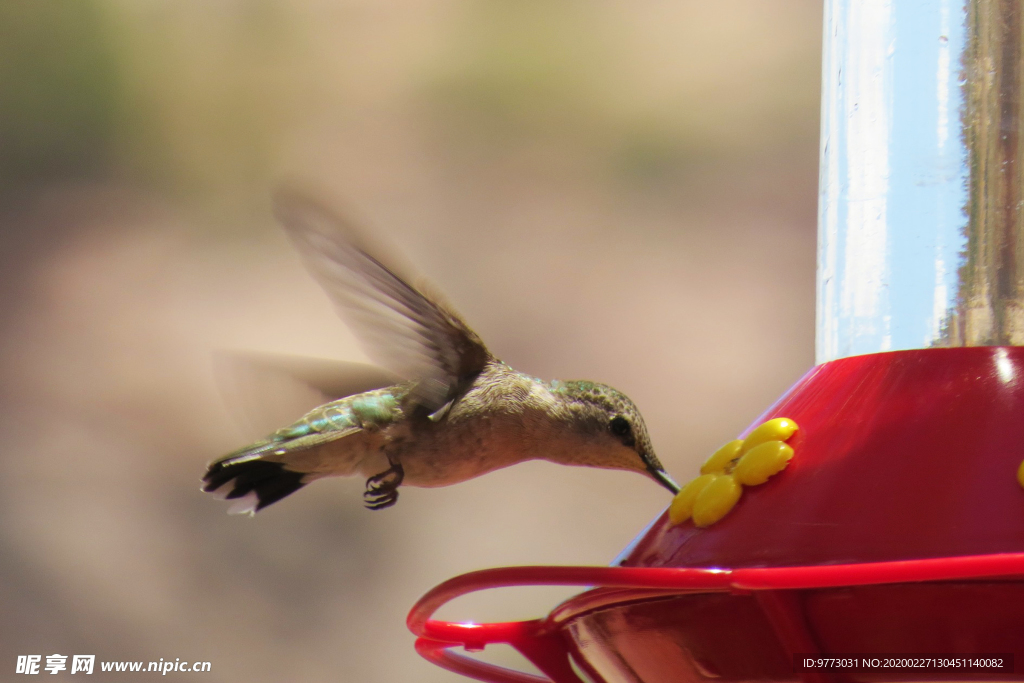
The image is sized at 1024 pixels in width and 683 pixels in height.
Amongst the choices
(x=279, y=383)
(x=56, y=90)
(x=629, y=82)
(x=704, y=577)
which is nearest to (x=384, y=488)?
(x=279, y=383)

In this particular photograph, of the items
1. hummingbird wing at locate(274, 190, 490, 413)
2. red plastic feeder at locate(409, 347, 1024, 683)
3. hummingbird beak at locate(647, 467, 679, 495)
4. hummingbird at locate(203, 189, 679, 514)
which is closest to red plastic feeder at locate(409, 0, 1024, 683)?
red plastic feeder at locate(409, 347, 1024, 683)

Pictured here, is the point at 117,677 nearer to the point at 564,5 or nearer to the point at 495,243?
the point at 495,243

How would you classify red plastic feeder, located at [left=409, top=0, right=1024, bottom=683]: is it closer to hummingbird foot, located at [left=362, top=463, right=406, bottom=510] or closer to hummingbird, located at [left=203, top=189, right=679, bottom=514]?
hummingbird, located at [left=203, top=189, right=679, bottom=514]

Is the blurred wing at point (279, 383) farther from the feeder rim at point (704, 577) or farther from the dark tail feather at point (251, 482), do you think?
the feeder rim at point (704, 577)

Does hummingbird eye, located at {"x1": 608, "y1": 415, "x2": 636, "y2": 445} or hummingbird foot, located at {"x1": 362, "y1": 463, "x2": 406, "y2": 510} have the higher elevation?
hummingbird eye, located at {"x1": 608, "y1": 415, "x2": 636, "y2": 445}

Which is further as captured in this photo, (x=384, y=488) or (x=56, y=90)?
(x=56, y=90)

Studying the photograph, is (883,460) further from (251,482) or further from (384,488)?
(251,482)

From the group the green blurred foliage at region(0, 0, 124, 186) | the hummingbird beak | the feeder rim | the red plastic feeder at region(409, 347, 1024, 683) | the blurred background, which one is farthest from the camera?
the green blurred foliage at region(0, 0, 124, 186)
